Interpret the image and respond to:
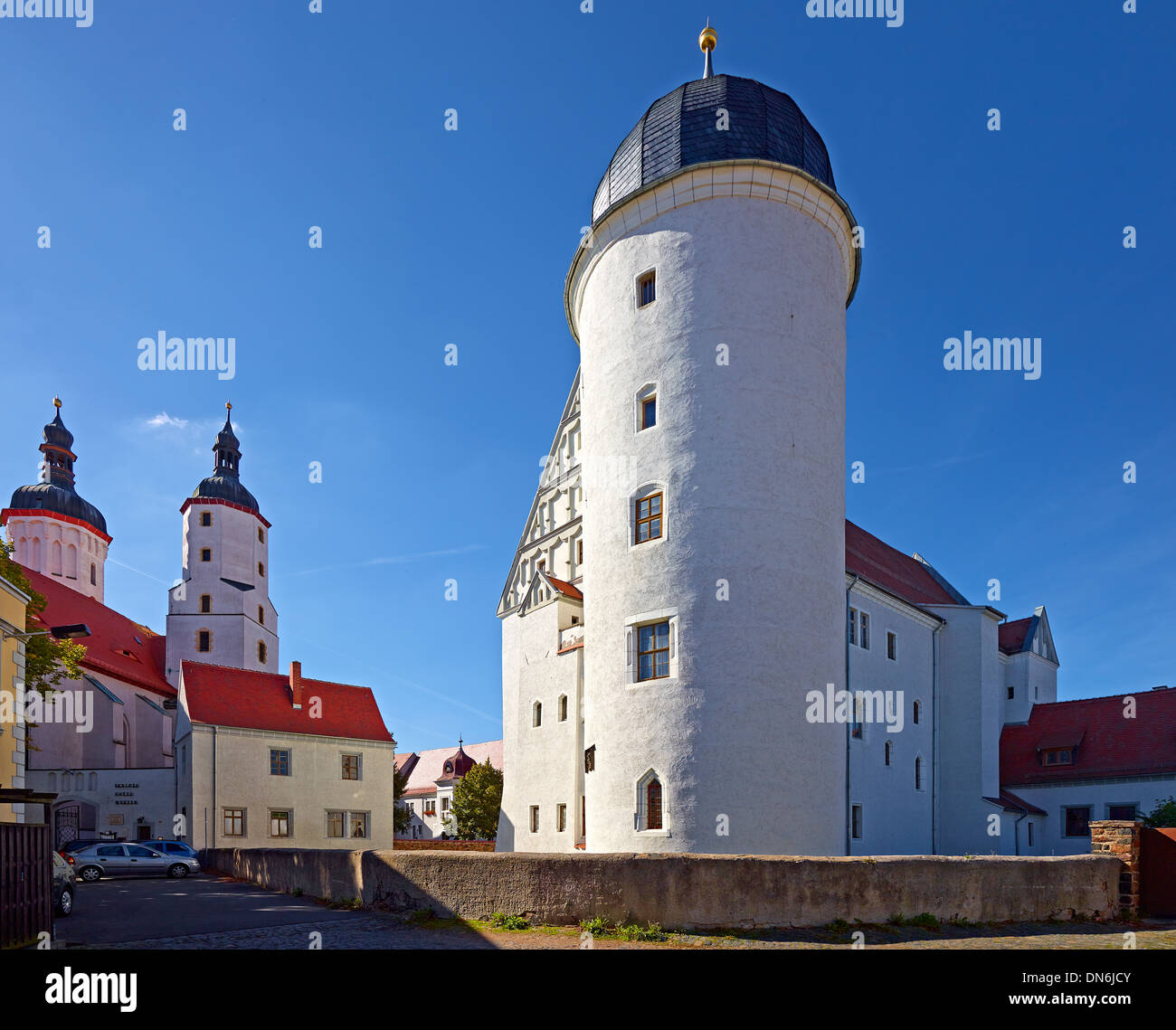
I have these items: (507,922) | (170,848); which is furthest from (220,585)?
(507,922)

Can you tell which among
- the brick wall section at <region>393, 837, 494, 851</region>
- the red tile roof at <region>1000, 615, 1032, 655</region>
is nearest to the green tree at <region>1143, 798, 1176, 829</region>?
the red tile roof at <region>1000, 615, 1032, 655</region>

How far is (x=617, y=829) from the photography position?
19.6m

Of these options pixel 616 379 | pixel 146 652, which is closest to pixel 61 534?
pixel 146 652

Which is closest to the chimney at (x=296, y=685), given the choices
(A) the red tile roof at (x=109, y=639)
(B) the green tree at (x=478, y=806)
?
(A) the red tile roof at (x=109, y=639)

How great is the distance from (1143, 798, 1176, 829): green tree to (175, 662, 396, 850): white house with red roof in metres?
30.0

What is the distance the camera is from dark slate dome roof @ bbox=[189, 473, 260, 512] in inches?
2203

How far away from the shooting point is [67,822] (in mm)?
37219

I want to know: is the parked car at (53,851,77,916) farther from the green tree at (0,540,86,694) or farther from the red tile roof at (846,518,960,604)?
the red tile roof at (846,518,960,604)

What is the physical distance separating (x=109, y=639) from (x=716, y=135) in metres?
45.7

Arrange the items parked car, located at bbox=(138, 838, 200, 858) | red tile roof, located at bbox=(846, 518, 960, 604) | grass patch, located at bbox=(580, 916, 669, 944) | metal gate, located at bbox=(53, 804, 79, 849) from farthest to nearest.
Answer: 1. metal gate, located at bbox=(53, 804, 79, 849)
2. red tile roof, located at bbox=(846, 518, 960, 604)
3. parked car, located at bbox=(138, 838, 200, 858)
4. grass patch, located at bbox=(580, 916, 669, 944)

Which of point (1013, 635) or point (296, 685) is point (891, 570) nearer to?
point (1013, 635)
